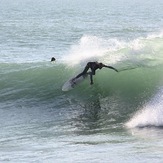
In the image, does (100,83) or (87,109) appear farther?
(100,83)

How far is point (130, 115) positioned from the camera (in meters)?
17.3

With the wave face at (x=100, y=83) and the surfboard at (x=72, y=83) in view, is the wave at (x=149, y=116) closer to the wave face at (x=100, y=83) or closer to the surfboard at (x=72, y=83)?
the wave face at (x=100, y=83)

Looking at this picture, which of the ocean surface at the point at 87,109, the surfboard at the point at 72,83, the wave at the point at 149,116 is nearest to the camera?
the ocean surface at the point at 87,109

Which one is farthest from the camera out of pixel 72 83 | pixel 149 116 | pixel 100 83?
pixel 100 83

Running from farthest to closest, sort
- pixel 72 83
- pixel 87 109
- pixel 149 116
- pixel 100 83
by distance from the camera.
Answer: pixel 100 83, pixel 72 83, pixel 87 109, pixel 149 116

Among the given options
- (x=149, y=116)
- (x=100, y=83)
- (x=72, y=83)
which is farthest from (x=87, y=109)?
(x=149, y=116)

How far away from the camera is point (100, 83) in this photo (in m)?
20.9

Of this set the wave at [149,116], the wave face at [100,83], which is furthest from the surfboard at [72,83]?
the wave at [149,116]

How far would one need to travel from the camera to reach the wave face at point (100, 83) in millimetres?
18734

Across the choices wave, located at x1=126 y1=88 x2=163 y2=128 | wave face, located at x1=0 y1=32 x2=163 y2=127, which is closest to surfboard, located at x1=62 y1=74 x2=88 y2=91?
wave face, located at x1=0 y1=32 x2=163 y2=127

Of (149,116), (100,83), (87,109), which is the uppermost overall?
(100,83)

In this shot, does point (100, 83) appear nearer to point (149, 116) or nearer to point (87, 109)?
point (87, 109)

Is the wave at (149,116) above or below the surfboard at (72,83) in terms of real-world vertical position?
below

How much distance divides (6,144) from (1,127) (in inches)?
96.6
